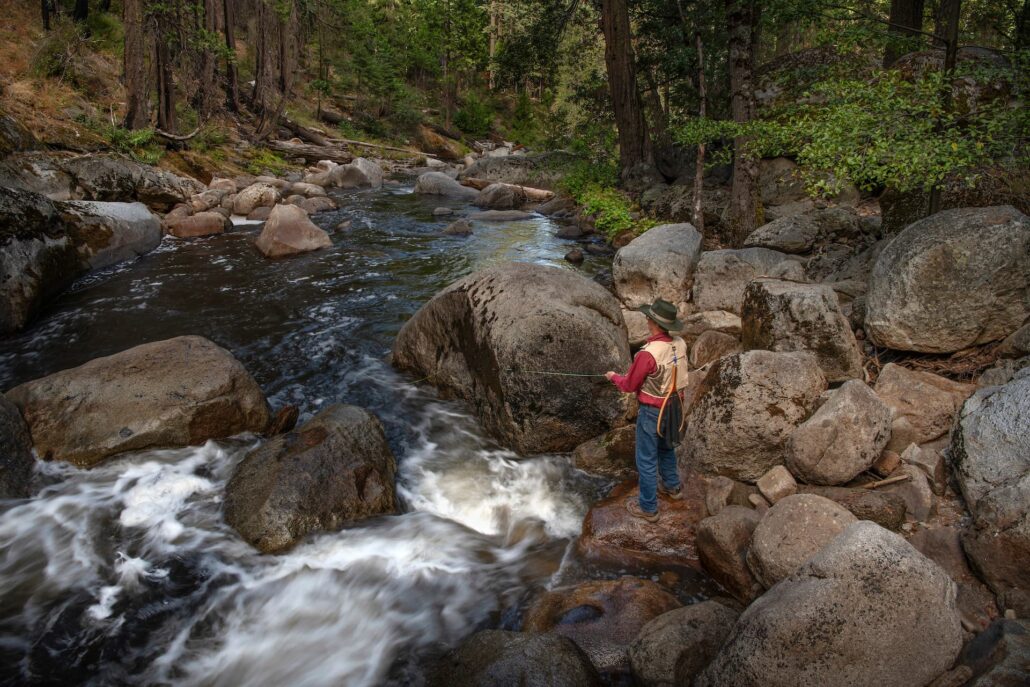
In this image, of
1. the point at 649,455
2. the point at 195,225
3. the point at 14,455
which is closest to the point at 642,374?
the point at 649,455

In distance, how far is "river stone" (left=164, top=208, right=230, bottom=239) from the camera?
1627 centimetres

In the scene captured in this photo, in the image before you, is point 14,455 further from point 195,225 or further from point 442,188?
point 442,188

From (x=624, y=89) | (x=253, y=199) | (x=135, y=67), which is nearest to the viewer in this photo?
(x=624, y=89)

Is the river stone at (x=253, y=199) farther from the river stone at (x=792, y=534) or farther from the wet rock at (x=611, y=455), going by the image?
the river stone at (x=792, y=534)

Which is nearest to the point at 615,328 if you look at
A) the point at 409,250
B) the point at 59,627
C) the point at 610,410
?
the point at 610,410

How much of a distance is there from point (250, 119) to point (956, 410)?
107ft

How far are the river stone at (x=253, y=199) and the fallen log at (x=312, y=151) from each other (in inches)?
394

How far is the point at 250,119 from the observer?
98.0 ft

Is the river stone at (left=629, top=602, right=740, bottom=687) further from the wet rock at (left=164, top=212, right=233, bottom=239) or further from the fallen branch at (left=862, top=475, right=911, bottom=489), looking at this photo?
the wet rock at (left=164, top=212, right=233, bottom=239)

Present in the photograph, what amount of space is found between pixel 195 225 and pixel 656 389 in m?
15.7

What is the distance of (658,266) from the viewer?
10.5m

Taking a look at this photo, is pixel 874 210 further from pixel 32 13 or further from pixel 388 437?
pixel 32 13

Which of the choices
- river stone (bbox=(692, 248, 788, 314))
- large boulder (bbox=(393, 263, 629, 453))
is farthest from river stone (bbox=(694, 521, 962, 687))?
river stone (bbox=(692, 248, 788, 314))

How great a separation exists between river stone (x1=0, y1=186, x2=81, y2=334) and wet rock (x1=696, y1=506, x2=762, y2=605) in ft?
36.7
